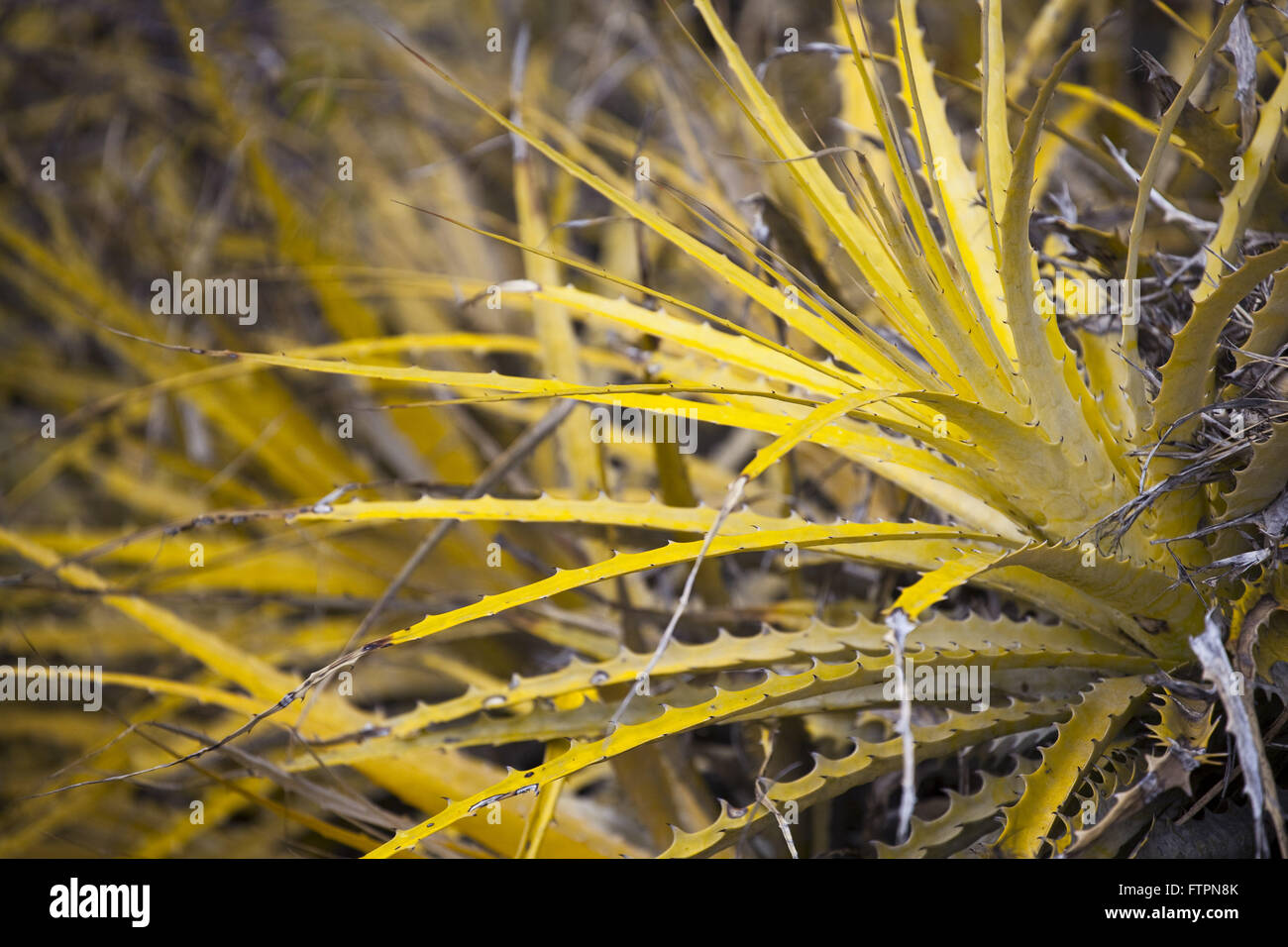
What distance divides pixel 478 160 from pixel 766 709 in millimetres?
1492

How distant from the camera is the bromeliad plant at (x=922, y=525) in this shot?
0.57 m

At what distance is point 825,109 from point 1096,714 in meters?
1.36

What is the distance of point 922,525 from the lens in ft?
1.97

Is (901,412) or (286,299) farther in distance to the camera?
(286,299)

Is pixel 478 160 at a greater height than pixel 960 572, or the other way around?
pixel 478 160

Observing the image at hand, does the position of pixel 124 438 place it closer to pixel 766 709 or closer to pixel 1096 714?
pixel 766 709

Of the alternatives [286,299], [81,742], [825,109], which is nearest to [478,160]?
[286,299]

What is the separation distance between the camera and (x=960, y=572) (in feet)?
1.66

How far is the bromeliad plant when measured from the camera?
57 cm

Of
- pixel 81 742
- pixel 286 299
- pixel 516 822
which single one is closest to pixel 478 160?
pixel 286 299

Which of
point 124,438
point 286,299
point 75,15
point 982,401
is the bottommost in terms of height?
point 982,401
